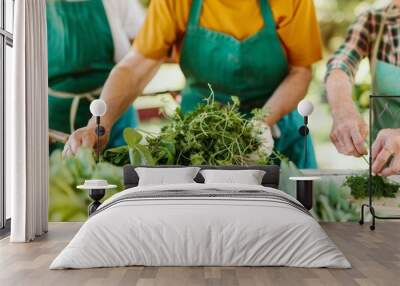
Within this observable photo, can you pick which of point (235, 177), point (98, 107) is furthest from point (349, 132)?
point (98, 107)

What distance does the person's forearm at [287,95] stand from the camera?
26.3ft

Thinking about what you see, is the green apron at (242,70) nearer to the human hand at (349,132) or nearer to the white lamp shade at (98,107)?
the human hand at (349,132)

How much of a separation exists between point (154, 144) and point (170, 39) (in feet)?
4.51

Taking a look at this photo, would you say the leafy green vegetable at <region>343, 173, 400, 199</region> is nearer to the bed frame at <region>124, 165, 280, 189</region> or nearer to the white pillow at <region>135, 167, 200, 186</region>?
the bed frame at <region>124, 165, 280, 189</region>

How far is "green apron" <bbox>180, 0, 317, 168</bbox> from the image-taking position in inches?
315

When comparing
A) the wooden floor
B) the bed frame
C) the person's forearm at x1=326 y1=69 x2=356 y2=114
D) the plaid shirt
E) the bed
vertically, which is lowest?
the wooden floor

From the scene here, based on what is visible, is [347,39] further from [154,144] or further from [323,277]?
[323,277]

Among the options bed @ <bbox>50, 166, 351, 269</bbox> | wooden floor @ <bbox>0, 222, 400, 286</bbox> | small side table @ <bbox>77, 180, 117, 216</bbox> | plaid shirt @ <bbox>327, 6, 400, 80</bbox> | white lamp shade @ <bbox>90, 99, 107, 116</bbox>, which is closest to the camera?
wooden floor @ <bbox>0, 222, 400, 286</bbox>

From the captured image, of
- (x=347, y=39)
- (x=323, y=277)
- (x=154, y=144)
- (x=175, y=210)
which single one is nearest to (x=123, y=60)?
(x=154, y=144)

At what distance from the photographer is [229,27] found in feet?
26.3

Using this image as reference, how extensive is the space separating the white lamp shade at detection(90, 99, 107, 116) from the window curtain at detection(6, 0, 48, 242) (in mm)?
714

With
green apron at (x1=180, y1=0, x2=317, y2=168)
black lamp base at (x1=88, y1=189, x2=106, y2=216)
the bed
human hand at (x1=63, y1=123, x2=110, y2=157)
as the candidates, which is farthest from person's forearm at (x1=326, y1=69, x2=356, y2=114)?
the bed

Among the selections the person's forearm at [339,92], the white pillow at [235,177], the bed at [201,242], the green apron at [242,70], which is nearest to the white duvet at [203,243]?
the bed at [201,242]

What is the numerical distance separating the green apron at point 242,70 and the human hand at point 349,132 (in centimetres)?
37
